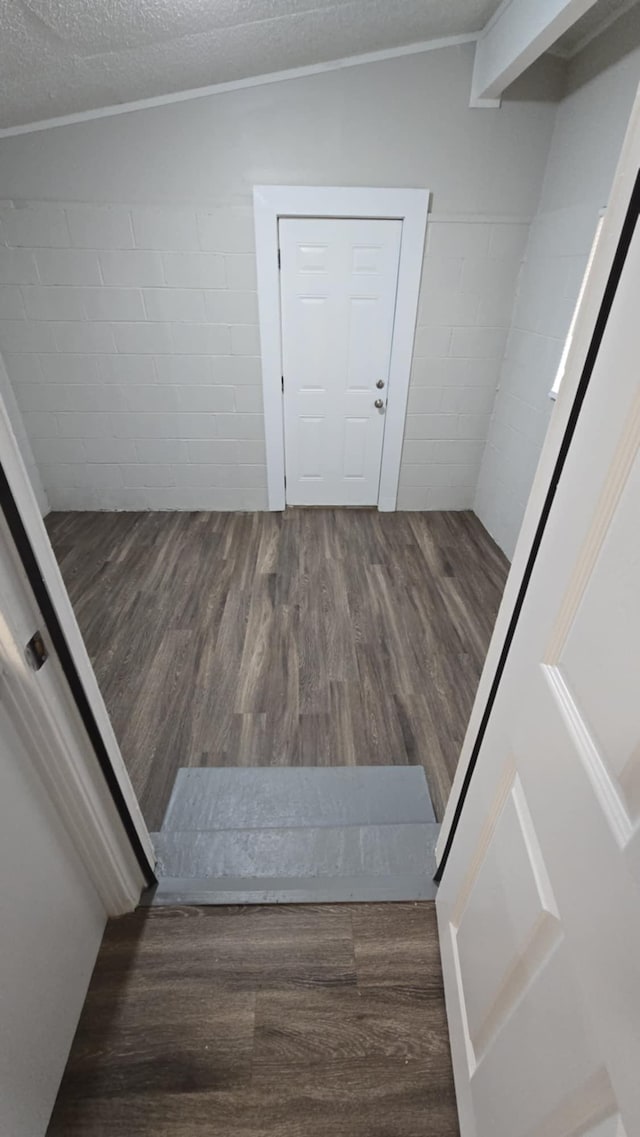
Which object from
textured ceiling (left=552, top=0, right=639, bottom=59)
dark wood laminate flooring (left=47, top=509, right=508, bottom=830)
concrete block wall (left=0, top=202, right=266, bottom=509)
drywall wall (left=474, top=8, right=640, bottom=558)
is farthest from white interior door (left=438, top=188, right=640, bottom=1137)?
concrete block wall (left=0, top=202, right=266, bottom=509)

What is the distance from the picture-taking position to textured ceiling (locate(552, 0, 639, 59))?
6.43 ft

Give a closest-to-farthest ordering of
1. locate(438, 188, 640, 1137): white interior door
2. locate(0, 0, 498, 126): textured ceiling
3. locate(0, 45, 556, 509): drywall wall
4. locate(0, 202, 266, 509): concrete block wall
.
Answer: locate(438, 188, 640, 1137): white interior door
locate(0, 0, 498, 126): textured ceiling
locate(0, 45, 556, 509): drywall wall
locate(0, 202, 266, 509): concrete block wall

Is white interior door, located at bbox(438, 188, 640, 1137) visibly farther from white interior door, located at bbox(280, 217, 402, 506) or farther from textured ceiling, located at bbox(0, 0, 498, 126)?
white interior door, located at bbox(280, 217, 402, 506)

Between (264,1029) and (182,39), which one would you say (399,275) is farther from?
(264,1029)

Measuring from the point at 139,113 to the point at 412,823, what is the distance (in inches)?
140

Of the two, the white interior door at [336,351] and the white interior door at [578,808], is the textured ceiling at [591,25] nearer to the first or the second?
the white interior door at [336,351]

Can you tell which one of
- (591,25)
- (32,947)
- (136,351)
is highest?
(591,25)

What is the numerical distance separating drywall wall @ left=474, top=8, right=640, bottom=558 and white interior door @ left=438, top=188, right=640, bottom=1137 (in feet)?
7.59

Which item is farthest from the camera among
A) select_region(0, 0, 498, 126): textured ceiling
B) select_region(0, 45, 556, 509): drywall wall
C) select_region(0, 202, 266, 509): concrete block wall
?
select_region(0, 202, 266, 509): concrete block wall

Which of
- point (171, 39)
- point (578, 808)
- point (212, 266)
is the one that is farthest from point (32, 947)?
point (212, 266)

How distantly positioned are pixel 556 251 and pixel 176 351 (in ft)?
7.54

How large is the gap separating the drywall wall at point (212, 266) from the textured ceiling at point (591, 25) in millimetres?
115

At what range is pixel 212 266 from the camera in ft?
9.29

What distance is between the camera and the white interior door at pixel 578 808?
476mm
